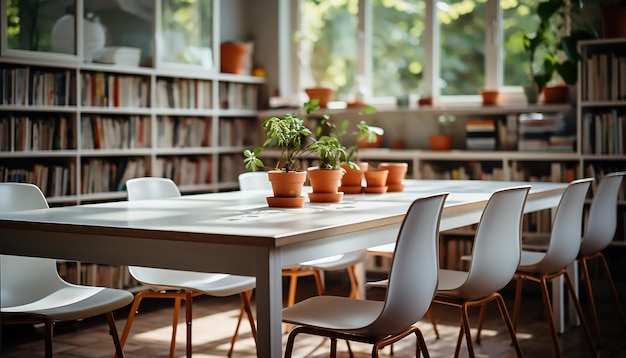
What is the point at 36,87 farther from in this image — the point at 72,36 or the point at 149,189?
the point at 149,189

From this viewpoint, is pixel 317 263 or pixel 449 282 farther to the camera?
pixel 317 263

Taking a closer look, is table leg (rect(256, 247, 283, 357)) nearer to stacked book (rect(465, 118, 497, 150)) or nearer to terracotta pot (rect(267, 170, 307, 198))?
terracotta pot (rect(267, 170, 307, 198))

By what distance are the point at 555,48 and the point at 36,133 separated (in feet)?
10.8

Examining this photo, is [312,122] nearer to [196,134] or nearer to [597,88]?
[196,134]

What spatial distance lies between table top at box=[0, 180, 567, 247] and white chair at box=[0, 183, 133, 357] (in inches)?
9.3

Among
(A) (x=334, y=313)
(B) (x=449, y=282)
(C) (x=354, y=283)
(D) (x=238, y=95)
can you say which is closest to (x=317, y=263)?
(C) (x=354, y=283)

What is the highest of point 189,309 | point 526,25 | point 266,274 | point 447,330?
point 526,25

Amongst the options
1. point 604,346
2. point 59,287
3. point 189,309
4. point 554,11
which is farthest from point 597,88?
point 59,287

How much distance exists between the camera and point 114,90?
18.2 ft

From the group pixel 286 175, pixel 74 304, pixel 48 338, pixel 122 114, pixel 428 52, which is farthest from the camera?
pixel 428 52

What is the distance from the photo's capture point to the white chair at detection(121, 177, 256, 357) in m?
3.66

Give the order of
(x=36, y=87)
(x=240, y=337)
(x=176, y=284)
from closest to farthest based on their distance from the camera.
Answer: (x=176, y=284) → (x=240, y=337) → (x=36, y=87)

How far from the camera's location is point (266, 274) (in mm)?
2494

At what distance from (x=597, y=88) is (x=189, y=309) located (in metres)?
3.16
